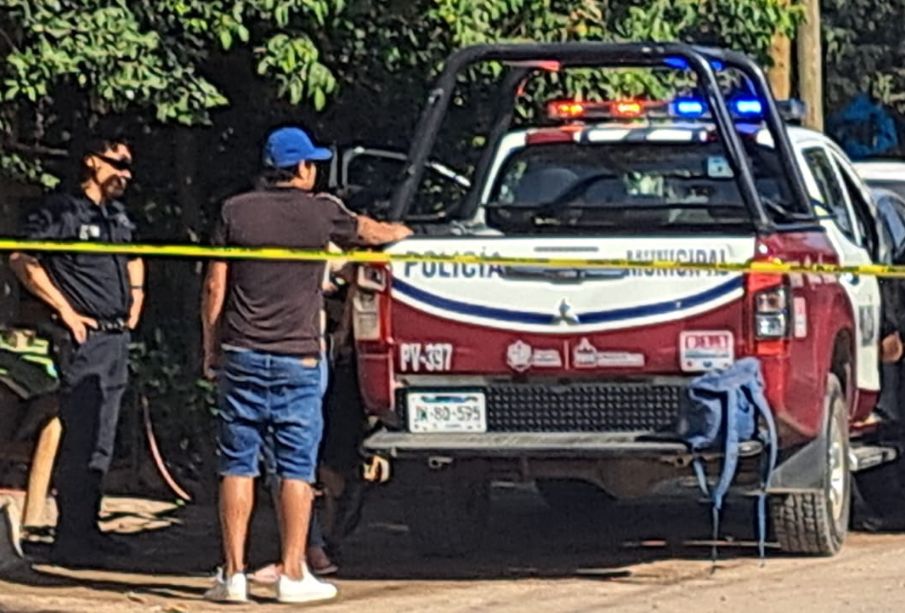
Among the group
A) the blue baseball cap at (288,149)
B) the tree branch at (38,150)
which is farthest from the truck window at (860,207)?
the tree branch at (38,150)

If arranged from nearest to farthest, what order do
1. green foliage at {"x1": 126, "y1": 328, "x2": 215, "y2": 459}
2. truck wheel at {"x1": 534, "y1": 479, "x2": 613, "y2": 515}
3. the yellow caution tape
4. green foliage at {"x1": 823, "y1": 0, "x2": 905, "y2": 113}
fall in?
the yellow caution tape → truck wheel at {"x1": 534, "y1": 479, "x2": 613, "y2": 515} → green foliage at {"x1": 126, "y1": 328, "x2": 215, "y2": 459} → green foliage at {"x1": 823, "y1": 0, "x2": 905, "y2": 113}

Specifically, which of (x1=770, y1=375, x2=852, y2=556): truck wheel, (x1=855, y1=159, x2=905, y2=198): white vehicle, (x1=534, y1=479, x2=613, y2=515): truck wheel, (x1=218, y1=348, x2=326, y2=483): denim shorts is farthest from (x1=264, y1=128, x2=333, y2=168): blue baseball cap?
(x1=855, y1=159, x2=905, y2=198): white vehicle

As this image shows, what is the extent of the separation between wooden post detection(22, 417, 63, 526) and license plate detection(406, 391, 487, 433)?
210 centimetres

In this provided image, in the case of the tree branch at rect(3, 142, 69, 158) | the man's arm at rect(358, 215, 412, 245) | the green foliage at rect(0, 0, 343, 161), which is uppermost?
the green foliage at rect(0, 0, 343, 161)

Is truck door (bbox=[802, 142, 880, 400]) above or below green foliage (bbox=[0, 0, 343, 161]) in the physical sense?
below

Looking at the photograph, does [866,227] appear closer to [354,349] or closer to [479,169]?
[479,169]

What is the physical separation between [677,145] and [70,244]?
8.98 feet

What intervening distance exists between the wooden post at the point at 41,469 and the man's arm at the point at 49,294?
577mm

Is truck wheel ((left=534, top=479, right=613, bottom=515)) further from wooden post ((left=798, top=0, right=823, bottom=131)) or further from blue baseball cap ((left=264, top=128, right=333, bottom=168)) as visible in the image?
wooden post ((left=798, top=0, right=823, bottom=131))

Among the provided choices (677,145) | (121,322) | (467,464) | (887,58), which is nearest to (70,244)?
(121,322)

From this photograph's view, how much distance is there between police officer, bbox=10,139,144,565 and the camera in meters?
10.4

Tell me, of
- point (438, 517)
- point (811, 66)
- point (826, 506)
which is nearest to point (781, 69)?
point (811, 66)

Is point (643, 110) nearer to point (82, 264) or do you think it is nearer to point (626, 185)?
point (626, 185)

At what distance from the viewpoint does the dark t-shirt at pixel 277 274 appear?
30.0 ft
